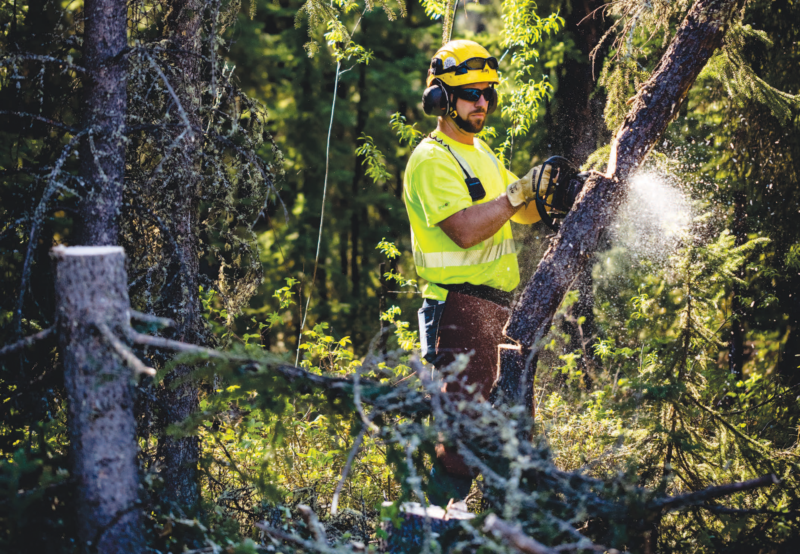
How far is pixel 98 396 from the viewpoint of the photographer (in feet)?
6.43

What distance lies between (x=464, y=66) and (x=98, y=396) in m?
2.74

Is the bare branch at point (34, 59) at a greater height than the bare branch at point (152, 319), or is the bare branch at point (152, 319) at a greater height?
the bare branch at point (34, 59)

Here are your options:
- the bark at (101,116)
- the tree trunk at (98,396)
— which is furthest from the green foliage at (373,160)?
the tree trunk at (98,396)

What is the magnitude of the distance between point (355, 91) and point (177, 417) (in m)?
12.9

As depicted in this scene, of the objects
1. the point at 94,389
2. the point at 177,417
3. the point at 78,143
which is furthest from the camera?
the point at 177,417

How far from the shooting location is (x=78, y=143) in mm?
2902

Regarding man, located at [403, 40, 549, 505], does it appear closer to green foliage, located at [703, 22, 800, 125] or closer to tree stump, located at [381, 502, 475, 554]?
tree stump, located at [381, 502, 475, 554]

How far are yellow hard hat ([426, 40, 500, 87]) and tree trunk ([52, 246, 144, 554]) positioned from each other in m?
2.35

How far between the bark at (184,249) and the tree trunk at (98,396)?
1.41 meters

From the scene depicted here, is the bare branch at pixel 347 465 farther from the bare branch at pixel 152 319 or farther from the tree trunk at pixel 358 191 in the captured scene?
the tree trunk at pixel 358 191

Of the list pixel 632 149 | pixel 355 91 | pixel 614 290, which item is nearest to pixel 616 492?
pixel 632 149

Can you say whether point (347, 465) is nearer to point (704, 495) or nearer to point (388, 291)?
point (704, 495)

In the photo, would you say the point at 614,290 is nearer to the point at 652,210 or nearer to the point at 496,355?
the point at 652,210

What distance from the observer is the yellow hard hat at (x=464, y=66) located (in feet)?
11.8
